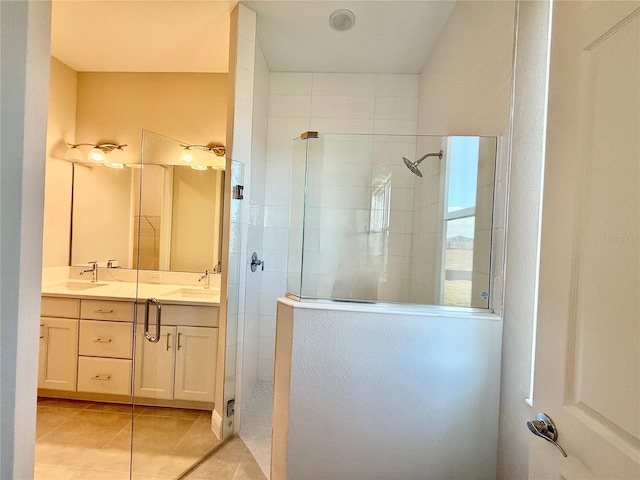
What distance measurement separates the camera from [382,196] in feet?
7.18

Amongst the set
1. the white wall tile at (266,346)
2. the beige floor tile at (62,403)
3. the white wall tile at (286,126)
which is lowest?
the beige floor tile at (62,403)

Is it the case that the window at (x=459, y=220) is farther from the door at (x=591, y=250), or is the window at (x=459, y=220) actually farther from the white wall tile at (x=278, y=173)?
the white wall tile at (x=278, y=173)

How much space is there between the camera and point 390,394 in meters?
1.31

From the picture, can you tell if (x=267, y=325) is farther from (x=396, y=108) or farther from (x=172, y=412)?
(x=396, y=108)

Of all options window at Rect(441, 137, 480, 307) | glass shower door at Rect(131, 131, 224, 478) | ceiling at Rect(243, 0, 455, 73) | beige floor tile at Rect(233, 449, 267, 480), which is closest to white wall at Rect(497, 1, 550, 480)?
window at Rect(441, 137, 480, 307)

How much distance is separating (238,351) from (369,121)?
2.15m

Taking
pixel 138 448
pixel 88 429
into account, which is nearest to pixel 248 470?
pixel 138 448

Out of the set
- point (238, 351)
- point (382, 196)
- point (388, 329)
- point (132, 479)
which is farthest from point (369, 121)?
point (132, 479)

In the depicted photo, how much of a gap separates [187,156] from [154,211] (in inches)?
20.4

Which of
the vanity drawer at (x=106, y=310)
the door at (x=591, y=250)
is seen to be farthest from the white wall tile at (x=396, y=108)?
the vanity drawer at (x=106, y=310)

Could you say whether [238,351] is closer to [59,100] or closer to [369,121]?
[369,121]

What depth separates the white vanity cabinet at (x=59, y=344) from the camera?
2.29 meters

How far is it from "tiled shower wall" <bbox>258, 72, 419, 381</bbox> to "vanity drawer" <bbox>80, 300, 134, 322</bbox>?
1.02 metres

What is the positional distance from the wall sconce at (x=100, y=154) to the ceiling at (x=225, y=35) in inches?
26.1
